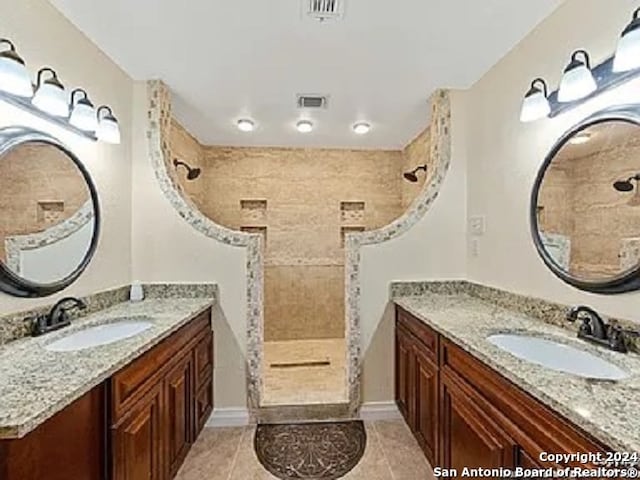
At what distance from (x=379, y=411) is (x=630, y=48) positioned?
2.45 meters

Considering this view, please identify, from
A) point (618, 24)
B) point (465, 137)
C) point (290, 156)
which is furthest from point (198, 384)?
point (290, 156)

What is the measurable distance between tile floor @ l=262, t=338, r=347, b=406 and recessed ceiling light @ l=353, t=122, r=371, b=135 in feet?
7.02

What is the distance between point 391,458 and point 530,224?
1489 mm

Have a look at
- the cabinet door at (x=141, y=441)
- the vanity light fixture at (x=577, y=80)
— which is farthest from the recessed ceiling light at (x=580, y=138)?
the cabinet door at (x=141, y=441)

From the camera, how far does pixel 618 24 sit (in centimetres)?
163

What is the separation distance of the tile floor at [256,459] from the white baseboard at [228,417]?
0.05 m

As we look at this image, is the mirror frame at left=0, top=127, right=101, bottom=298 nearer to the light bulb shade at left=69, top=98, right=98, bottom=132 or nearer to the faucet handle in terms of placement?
the light bulb shade at left=69, top=98, right=98, bottom=132

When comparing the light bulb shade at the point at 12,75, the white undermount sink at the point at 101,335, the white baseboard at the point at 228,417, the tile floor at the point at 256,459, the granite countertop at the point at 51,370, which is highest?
the light bulb shade at the point at 12,75

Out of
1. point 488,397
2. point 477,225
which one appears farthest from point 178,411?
point 477,225

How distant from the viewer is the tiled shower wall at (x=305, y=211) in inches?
193

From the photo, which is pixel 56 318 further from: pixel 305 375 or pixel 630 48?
pixel 630 48

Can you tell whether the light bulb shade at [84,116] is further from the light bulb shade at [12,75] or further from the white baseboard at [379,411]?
the white baseboard at [379,411]

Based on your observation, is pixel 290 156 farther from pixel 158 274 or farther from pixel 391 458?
pixel 391 458

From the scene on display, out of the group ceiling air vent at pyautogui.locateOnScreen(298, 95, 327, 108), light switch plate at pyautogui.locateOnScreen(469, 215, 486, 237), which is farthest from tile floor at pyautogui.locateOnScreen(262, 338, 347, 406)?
ceiling air vent at pyautogui.locateOnScreen(298, 95, 327, 108)
